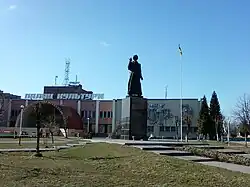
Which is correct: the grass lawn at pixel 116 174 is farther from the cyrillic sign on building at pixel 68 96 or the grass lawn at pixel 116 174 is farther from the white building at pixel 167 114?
the cyrillic sign on building at pixel 68 96

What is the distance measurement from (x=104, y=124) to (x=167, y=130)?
585 inches

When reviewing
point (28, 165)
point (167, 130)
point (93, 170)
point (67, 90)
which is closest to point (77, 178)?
point (93, 170)

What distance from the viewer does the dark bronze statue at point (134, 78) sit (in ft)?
85.9

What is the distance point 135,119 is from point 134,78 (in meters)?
3.34

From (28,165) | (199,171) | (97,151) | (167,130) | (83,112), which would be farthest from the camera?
(83,112)

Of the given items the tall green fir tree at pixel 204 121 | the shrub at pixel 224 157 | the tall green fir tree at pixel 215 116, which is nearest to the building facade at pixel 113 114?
the tall green fir tree at pixel 204 121

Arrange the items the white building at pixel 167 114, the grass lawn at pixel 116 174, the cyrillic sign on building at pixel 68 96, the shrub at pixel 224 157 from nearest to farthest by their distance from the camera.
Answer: the grass lawn at pixel 116 174, the shrub at pixel 224 157, the white building at pixel 167 114, the cyrillic sign on building at pixel 68 96

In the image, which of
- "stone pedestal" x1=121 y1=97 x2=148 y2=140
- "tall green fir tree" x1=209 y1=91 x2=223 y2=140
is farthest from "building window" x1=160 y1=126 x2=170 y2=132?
"stone pedestal" x1=121 y1=97 x2=148 y2=140

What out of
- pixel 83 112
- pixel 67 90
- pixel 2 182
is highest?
pixel 67 90

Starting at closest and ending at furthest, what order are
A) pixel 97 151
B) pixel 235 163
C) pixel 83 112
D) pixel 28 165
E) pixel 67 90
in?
1. pixel 28 165
2. pixel 235 163
3. pixel 97 151
4. pixel 83 112
5. pixel 67 90

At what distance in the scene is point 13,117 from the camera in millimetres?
85312

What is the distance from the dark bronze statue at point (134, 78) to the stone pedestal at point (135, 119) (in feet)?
2.71

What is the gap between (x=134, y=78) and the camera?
26.4 meters

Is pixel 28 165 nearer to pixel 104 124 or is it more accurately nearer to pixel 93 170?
pixel 93 170
